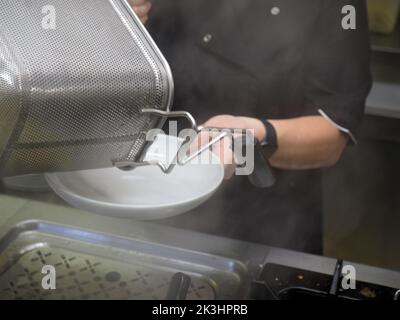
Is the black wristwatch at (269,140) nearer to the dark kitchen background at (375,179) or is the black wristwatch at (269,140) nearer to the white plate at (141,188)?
the white plate at (141,188)

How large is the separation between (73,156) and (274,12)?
64cm

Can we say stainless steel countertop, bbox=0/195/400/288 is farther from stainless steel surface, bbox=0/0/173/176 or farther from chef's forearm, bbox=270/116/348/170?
chef's forearm, bbox=270/116/348/170

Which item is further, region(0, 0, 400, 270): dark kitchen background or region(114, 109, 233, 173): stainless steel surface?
region(0, 0, 400, 270): dark kitchen background

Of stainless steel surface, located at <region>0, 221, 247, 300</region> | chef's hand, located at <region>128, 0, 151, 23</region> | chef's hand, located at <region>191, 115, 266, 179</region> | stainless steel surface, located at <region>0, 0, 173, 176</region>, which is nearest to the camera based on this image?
stainless steel surface, located at <region>0, 0, 173, 176</region>

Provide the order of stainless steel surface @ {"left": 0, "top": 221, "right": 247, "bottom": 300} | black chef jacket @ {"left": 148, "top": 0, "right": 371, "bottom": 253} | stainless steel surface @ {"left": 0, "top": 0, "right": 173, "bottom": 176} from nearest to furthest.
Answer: stainless steel surface @ {"left": 0, "top": 0, "right": 173, "bottom": 176}, stainless steel surface @ {"left": 0, "top": 221, "right": 247, "bottom": 300}, black chef jacket @ {"left": 148, "top": 0, "right": 371, "bottom": 253}

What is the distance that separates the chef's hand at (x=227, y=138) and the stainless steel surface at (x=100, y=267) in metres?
0.18

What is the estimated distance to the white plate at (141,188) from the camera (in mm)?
765

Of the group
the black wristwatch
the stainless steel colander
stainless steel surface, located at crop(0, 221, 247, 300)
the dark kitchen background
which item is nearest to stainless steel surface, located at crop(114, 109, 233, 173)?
the stainless steel colander

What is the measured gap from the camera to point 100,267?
0.76m

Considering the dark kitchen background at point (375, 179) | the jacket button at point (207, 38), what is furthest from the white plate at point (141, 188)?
the dark kitchen background at point (375, 179)

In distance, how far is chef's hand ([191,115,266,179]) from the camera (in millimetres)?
850

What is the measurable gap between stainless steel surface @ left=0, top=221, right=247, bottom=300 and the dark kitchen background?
3.60 ft

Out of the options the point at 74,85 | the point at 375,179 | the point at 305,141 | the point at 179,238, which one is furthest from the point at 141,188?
the point at 375,179

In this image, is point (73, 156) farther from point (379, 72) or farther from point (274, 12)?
point (379, 72)
